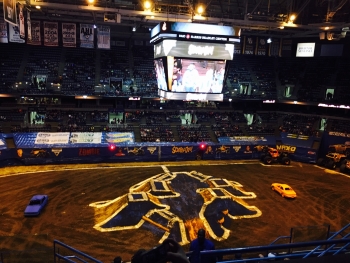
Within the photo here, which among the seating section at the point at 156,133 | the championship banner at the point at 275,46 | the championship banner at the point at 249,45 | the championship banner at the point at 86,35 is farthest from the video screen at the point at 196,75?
the championship banner at the point at 275,46

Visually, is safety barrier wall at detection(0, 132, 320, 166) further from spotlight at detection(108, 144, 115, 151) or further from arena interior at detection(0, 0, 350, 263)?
arena interior at detection(0, 0, 350, 263)

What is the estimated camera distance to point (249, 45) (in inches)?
1485

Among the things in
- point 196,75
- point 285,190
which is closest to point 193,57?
point 196,75

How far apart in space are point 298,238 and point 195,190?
11.4 meters

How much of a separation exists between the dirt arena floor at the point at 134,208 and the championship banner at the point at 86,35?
1333 cm

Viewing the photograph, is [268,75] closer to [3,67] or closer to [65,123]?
[65,123]

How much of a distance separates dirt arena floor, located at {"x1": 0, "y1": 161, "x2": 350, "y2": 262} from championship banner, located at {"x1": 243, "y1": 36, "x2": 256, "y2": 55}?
15912 millimetres

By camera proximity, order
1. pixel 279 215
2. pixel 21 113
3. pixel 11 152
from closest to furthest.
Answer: pixel 279 215, pixel 11 152, pixel 21 113

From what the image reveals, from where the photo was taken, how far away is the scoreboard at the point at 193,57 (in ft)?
65.8

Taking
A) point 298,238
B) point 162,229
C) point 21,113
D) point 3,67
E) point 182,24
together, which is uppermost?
point 182,24

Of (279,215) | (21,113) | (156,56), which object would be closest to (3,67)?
(21,113)

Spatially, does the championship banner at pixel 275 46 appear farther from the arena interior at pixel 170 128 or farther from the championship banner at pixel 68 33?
the championship banner at pixel 68 33

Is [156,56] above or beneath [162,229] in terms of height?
above

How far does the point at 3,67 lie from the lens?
117ft
